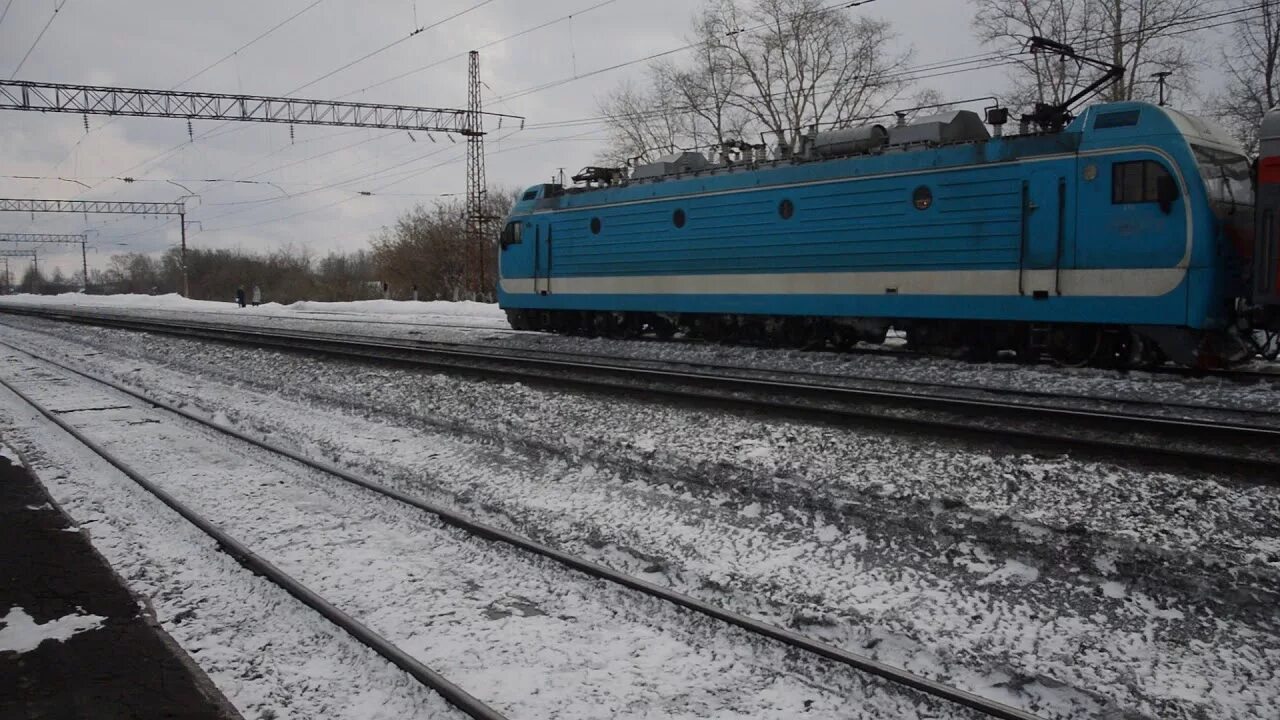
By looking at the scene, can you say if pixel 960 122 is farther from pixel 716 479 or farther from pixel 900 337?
pixel 716 479

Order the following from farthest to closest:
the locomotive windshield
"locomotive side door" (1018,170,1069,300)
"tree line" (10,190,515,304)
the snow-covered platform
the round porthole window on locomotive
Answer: "tree line" (10,190,515,304)
the round porthole window on locomotive
"locomotive side door" (1018,170,1069,300)
the locomotive windshield
the snow-covered platform

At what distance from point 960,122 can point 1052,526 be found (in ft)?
31.5

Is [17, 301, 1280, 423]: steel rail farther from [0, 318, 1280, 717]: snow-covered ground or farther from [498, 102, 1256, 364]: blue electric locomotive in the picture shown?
[0, 318, 1280, 717]: snow-covered ground

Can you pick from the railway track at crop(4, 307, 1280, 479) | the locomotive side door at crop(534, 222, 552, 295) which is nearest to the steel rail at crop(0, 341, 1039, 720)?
the railway track at crop(4, 307, 1280, 479)

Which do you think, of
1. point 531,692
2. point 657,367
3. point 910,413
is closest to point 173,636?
point 531,692

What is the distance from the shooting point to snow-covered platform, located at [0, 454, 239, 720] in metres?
3.69

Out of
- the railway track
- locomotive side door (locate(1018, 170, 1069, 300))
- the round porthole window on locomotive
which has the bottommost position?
the railway track

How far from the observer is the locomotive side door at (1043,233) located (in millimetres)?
12227

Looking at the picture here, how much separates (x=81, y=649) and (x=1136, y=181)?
12.3 m

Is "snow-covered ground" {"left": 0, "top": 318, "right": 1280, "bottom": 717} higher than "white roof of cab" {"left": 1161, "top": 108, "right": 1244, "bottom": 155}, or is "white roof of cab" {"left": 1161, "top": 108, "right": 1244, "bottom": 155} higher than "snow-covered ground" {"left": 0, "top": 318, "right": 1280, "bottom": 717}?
"white roof of cab" {"left": 1161, "top": 108, "right": 1244, "bottom": 155}

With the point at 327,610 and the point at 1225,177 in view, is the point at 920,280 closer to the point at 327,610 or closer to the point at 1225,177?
the point at 1225,177

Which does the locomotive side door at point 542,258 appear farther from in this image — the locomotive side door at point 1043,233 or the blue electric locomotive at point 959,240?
the locomotive side door at point 1043,233

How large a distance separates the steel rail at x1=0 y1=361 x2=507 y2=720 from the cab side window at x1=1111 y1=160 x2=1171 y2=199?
1112cm

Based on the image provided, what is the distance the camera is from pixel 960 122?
542 inches
